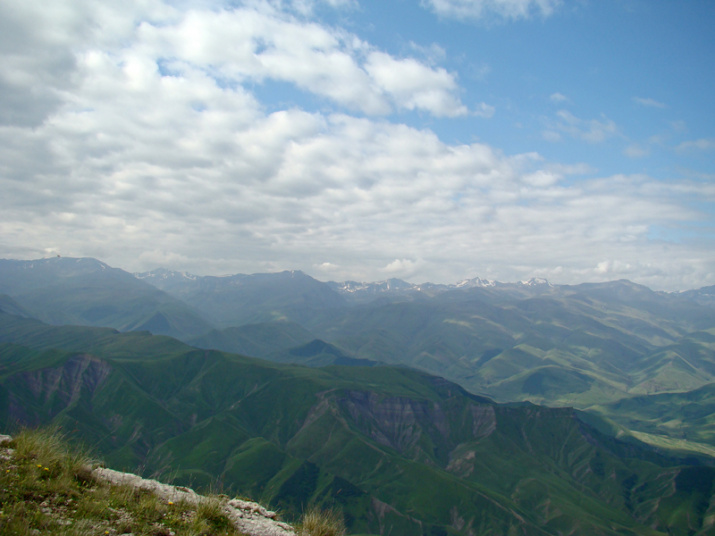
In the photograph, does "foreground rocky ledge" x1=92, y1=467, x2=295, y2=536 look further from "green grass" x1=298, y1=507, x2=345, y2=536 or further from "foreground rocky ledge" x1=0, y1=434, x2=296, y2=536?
"green grass" x1=298, y1=507, x2=345, y2=536

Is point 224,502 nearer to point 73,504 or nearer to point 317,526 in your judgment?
point 317,526

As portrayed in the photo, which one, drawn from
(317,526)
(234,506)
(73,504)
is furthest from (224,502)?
(73,504)

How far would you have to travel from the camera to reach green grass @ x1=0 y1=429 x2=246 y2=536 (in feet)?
41.5

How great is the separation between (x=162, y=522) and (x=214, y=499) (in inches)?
73.5

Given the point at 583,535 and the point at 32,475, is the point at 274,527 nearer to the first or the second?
the point at 32,475

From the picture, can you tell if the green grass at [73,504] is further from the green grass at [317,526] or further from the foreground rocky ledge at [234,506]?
the green grass at [317,526]

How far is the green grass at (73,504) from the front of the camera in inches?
498

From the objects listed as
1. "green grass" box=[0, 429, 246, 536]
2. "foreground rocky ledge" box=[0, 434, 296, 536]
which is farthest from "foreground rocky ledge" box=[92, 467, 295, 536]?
"green grass" box=[0, 429, 246, 536]

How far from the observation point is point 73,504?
14172mm

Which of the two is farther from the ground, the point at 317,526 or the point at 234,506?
the point at 317,526

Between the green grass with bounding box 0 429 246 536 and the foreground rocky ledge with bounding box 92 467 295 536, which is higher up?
the green grass with bounding box 0 429 246 536

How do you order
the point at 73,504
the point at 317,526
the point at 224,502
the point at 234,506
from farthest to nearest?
the point at 234,506 → the point at 224,502 → the point at 317,526 → the point at 73,504

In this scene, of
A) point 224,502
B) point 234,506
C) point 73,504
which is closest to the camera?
point 73,504

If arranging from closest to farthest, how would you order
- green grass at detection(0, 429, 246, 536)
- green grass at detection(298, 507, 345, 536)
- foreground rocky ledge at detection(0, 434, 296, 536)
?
green grass at detection(0, 429, 246, 536) < green grass at detection(298, 507, 345, 536) < foreground rocky ledge at detection(0, 434, 296, 536)
